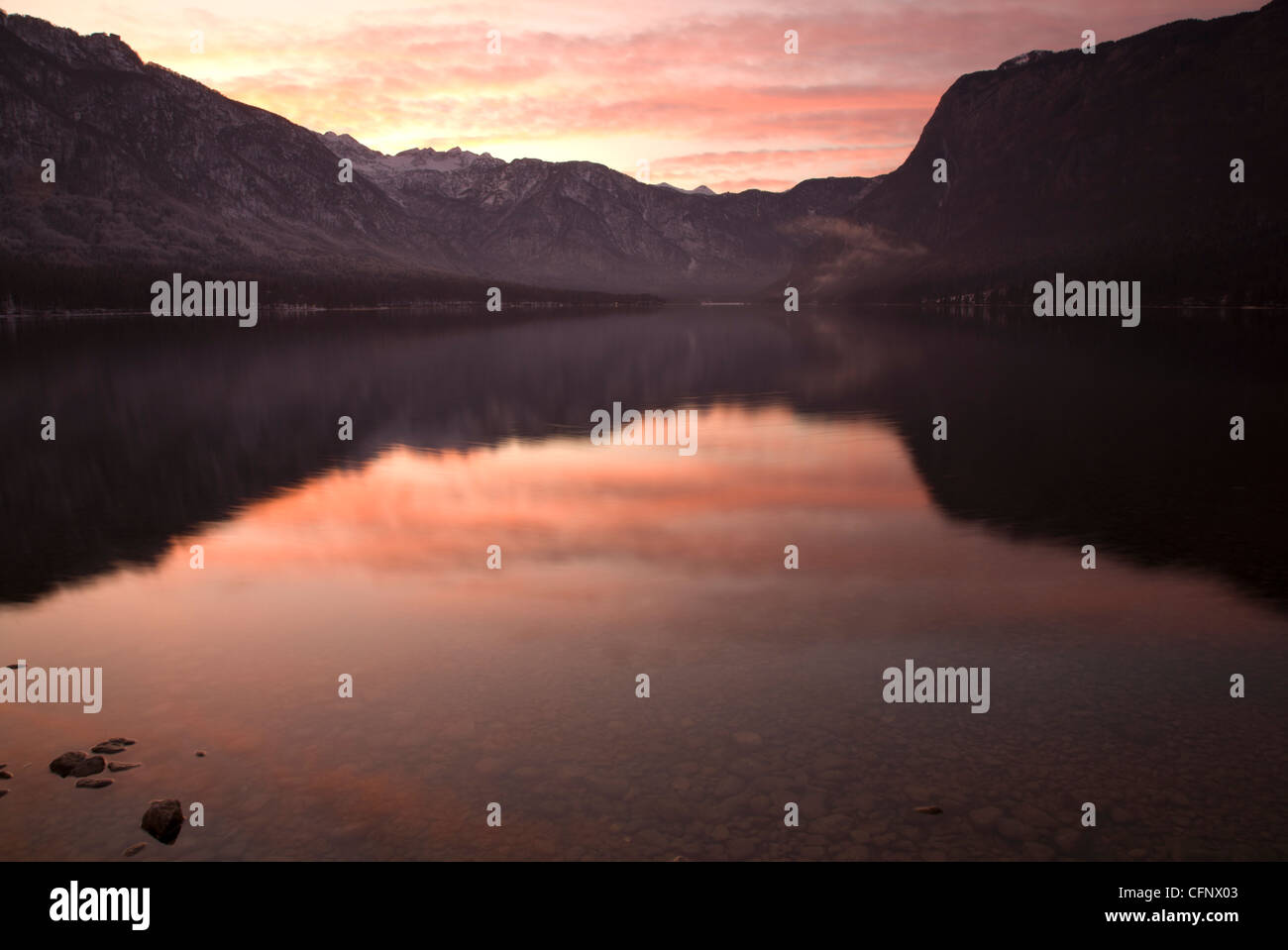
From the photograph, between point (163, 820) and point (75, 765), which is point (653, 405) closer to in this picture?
point (75, 765)

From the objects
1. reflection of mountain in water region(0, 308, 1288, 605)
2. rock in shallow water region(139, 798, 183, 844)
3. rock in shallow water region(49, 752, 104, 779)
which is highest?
reflection of mountain in water region(0, 308, 1288, 605)

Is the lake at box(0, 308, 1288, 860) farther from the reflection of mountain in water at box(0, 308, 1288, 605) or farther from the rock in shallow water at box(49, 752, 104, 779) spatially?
the reflection of mountain in water at box(0, 308, 1288, 605)

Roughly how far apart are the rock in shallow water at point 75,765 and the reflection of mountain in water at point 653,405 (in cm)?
1001

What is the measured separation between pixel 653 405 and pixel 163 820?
47.3 m

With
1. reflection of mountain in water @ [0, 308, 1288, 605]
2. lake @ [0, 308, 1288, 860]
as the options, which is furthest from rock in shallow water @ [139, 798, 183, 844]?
reflection of mountain in water @ [0, 308, 1288, 605]

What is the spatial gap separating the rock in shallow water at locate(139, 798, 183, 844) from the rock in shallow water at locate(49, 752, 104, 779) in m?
1.84

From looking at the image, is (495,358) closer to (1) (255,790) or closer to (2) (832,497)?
(2) (832,497)

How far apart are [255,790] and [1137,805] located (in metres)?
11.3

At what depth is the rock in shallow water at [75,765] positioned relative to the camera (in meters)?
12.9

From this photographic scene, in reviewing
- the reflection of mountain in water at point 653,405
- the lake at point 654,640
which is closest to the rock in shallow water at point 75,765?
the lake at point 654,640

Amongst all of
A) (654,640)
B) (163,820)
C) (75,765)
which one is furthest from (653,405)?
(163,820)

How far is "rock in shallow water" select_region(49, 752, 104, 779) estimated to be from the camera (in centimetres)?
1294

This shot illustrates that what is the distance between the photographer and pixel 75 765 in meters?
13.0
